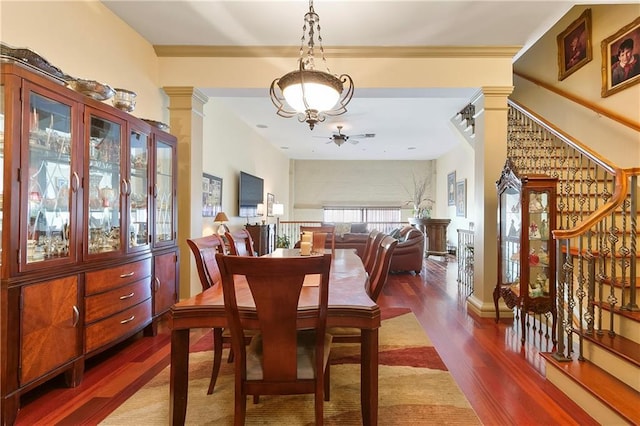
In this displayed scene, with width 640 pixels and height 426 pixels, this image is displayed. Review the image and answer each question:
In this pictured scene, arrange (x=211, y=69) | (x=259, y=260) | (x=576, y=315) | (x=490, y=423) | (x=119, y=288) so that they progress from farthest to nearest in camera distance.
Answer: (x=211, y=69) < (x=576, y=315) < (x=119, y=288) < (x=490, y=423) < (x=259, y=260)

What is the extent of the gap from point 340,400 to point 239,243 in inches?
59.8

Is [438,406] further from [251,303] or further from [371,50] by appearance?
[371,50]

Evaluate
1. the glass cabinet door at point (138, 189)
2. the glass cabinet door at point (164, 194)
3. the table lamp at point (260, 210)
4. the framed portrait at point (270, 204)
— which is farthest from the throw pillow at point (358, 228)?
the glass cabinet door at point (138, 189)

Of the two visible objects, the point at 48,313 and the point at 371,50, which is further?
the point at 371,50

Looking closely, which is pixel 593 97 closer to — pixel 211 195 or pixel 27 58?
pixel 211 195

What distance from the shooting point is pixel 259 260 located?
4.01 feet

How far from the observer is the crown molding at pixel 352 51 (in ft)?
11.5

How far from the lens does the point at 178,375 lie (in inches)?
59.7

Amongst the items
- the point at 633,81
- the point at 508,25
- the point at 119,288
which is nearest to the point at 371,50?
the point at 508,25

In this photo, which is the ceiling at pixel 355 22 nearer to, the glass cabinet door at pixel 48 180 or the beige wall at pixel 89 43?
the beige wall at pixel 89 43

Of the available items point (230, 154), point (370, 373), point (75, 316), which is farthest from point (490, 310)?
point (230, 154)

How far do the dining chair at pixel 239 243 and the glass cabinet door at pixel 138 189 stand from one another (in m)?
0.80

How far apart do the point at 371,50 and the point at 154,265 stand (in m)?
3.17

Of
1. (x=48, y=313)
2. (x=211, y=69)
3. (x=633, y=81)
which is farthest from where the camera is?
(x=211, y=69)
